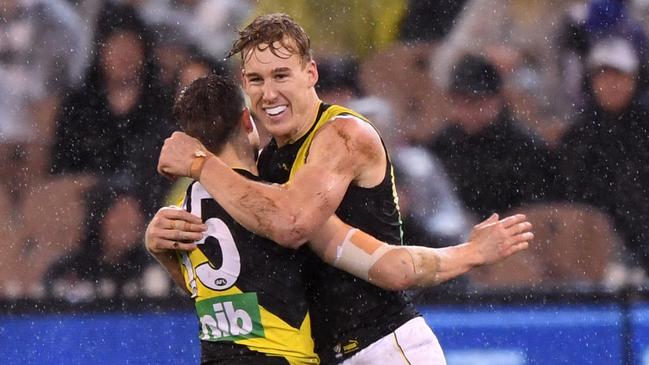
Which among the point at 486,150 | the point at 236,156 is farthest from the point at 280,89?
the point at 486,150

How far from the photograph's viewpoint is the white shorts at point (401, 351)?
3.78 meters

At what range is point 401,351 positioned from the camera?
3.79 metres

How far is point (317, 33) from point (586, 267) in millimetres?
1926

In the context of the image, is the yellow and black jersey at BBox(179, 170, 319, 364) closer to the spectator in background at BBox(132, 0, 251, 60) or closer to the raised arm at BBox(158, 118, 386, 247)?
the raised arm at BBox(158, 118, 386, 247)


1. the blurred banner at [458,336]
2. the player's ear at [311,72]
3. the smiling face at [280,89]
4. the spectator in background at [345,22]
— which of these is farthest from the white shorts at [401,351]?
the spectator in background at [345,22]

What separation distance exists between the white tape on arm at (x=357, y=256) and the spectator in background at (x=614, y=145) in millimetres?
2945

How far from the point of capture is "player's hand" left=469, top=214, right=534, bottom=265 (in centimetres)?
376

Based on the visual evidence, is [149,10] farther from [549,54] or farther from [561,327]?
[561,327]

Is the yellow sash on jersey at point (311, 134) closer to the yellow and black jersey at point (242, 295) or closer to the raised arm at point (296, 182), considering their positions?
the raised arm at point (296, 182)

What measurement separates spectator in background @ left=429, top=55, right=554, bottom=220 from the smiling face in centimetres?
260

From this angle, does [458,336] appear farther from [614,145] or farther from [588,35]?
[588,35]

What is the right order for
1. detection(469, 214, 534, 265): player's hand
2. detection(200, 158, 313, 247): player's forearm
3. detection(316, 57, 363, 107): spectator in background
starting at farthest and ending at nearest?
detection(316, 57, 363, 107): spectator in background
detection(469, 214, 534, 265): player's hand
detection(200, 158, 313, 247): player's forearm

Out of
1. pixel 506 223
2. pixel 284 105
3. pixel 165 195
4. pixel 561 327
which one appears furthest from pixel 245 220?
pixel 561 327

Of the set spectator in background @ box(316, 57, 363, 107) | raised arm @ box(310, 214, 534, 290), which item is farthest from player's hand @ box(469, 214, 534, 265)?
spectator in background @ box(316, 57, 363, 107)
